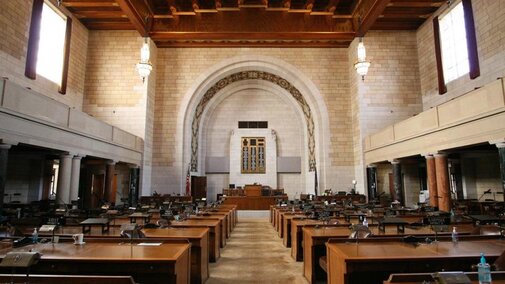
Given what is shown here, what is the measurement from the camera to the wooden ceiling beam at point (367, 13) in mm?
12445

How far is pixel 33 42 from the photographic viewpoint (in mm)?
11094

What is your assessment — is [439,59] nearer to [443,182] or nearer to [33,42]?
[443,182]

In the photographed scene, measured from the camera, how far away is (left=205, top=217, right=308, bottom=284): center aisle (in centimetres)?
485

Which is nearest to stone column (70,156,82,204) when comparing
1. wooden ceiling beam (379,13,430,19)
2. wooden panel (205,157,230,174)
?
wooden panel (205,157,230,174)

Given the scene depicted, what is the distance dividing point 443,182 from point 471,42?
5.42m

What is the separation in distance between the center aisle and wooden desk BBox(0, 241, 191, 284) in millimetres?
1785

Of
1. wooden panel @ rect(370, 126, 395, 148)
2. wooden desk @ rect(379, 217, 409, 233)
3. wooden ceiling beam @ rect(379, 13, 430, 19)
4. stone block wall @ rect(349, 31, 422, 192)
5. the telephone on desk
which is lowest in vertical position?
the telephone on desk

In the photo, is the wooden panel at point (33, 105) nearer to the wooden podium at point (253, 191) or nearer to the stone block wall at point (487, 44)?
the wooden podium at point (253, 191)

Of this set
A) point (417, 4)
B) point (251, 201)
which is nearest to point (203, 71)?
point (251, 201)

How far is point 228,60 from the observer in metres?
16.8

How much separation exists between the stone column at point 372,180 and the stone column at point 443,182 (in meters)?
4.33

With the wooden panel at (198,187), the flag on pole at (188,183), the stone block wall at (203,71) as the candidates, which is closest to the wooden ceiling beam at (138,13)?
the stone block wall at (203,71)

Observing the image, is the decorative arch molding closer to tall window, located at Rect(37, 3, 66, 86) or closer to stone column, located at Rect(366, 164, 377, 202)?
stone column, located at Rect(366, 164, 377, 202)

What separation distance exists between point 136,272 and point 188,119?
14.5 metres
